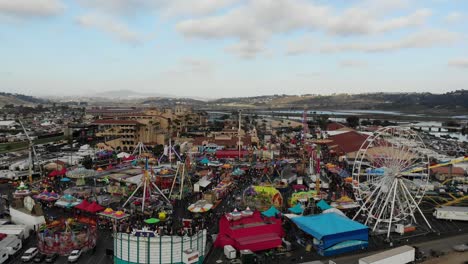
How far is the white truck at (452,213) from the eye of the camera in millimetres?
22375

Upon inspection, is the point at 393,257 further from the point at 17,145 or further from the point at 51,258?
the point at 17,145

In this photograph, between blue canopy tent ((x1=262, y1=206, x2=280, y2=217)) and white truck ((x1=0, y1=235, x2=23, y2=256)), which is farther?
blue canopy tent ((x1=262, y1=206, x2=280, y2=217))

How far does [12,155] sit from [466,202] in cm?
4616

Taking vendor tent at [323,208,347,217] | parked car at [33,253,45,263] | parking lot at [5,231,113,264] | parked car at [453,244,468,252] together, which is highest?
vendor tent at [323,208,347,217]

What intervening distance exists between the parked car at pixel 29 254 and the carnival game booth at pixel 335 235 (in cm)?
1226

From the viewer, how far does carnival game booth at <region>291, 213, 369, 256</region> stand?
1739cm

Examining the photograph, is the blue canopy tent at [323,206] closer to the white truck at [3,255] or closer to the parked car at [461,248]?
the parked car at [461,248]

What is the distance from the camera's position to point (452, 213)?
22.5 metres

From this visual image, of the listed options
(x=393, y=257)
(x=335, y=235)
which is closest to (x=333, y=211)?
(x=335, y=235)

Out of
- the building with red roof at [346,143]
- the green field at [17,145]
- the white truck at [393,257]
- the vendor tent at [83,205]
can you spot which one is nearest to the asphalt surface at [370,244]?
the vendor tent at [83,205]

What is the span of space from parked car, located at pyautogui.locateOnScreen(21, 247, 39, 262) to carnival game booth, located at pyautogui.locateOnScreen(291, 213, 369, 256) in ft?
40.2

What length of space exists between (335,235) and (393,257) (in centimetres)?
277

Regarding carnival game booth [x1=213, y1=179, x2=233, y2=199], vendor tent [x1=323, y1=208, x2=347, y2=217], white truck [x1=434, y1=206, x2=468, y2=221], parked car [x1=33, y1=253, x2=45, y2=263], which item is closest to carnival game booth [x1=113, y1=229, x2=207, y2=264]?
parked car [x1=33, y1=253, x2=45, y2=263]

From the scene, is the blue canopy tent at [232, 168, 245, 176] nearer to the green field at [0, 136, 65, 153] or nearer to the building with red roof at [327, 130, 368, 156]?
the building with red roof at [327, 130, 368, 156]
